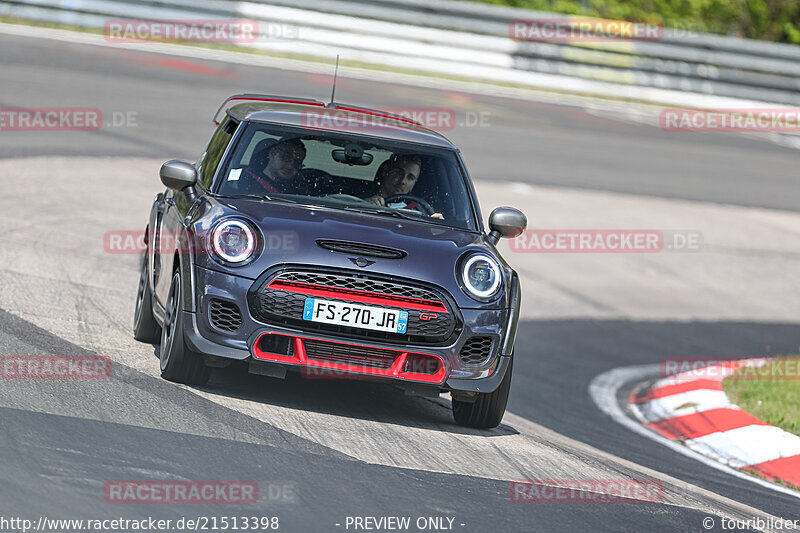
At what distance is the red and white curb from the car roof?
279 cm

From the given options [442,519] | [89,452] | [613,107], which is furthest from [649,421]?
[613,107]

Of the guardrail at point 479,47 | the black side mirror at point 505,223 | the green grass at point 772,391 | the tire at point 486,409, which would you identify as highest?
the guardrail at point 479,47

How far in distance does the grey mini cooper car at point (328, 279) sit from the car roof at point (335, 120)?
144 millimetres

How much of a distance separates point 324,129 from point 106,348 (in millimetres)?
1798

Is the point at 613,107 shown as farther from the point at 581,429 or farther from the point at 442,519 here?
the point at 442,519

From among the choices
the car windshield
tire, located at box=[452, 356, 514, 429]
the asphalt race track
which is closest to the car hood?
the car windshield

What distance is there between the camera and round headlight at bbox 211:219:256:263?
640 centimetres

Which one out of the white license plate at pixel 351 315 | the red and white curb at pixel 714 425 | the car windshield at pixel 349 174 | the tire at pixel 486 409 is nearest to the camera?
the white license plate at pixel 351 315

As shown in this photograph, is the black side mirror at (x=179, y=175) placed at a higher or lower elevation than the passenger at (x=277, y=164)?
lower

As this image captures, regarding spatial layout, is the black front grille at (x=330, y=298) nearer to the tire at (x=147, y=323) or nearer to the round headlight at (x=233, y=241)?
the round headlight at (x=233, y=241)

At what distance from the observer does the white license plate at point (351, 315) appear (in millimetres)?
6340

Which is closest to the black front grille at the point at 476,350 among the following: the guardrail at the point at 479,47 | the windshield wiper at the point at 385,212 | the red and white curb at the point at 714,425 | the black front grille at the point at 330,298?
the black front grille at the point at 330,298

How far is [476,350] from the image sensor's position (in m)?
6.64

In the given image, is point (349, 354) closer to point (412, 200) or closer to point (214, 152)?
point (412, 200)
